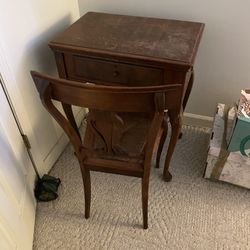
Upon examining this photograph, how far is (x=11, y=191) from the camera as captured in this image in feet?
3.62

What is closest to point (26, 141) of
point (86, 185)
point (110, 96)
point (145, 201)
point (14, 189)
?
point (14, 189)

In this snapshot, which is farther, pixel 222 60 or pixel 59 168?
pixel 59 168

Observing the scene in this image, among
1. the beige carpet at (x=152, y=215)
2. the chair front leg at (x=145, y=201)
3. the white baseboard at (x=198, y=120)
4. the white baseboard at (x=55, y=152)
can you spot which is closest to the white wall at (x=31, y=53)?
the white baseboard at (x=55, y=152)

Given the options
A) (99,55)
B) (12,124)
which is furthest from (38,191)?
Result: (99,55)

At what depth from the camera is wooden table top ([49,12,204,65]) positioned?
1.06 meters

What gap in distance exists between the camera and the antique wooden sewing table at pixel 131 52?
1045 mm

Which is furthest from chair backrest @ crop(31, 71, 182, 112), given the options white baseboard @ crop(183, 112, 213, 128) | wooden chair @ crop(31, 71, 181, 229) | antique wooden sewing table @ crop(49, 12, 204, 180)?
white baseboard @ crop(183, 112, 213, 128)

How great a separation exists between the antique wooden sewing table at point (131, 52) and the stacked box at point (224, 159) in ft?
0.84

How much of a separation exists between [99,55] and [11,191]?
0.68 meters

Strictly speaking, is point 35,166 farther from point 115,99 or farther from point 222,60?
point 222,60

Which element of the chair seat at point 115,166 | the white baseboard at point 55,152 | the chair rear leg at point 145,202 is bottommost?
the white baseboard at point 55,152

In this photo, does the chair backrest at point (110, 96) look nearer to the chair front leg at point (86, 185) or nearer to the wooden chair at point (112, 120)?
the wooden chair at point (112, 120)

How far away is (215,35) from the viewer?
1392 mm

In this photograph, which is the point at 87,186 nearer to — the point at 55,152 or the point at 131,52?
the point at 55,152
